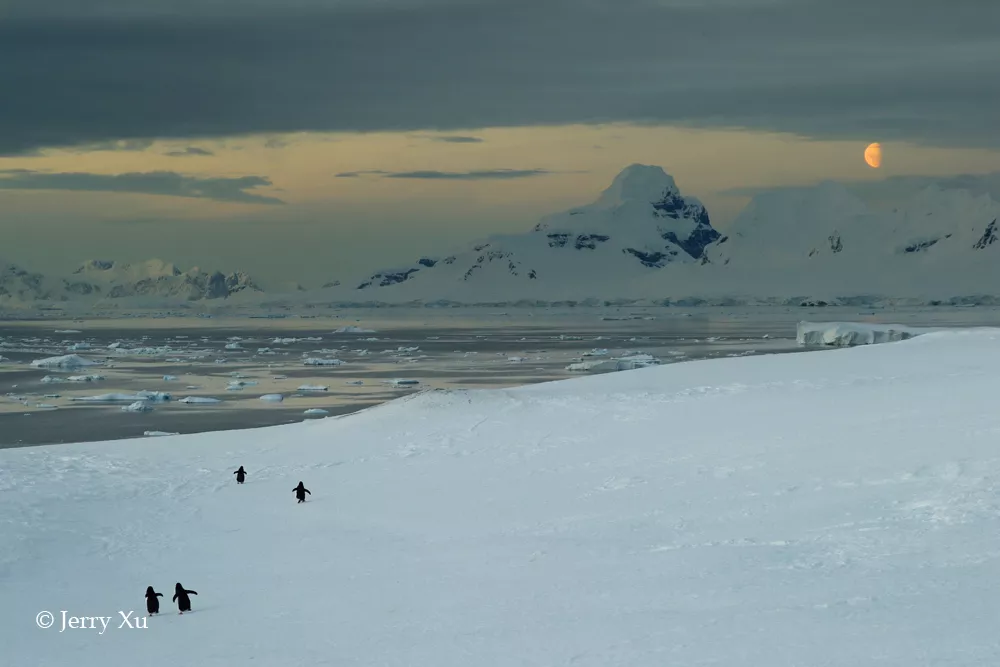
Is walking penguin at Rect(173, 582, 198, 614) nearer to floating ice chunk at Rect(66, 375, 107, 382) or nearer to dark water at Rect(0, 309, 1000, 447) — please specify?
dark water at Rect(0, 309, 1000, 447)

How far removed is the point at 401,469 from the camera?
21.5 metres

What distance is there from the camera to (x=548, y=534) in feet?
50.5

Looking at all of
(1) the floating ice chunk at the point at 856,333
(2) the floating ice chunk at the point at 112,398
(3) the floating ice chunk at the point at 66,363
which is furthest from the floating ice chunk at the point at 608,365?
(3) the floating ice chunk at the point at 66,363

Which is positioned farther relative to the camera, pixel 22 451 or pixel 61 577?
pixel 22 451

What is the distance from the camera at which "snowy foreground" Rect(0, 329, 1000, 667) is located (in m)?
10.8

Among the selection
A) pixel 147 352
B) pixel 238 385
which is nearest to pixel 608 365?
pixel 238 385

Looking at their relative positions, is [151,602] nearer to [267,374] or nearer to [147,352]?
[267,374]

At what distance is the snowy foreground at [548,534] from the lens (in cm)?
1083

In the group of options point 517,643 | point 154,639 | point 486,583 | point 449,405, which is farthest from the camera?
point 449,405

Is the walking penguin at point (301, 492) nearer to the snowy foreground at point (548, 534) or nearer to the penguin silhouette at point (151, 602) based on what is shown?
the snowy foreground at point (548, 534)

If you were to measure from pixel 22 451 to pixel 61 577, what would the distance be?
9875 mm

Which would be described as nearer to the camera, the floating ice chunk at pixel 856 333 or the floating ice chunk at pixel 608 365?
the floating ice chunk at pixel 608 365

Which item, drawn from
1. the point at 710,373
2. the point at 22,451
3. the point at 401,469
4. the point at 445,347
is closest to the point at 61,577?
the point at 401,469

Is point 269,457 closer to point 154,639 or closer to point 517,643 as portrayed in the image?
point 154,639
